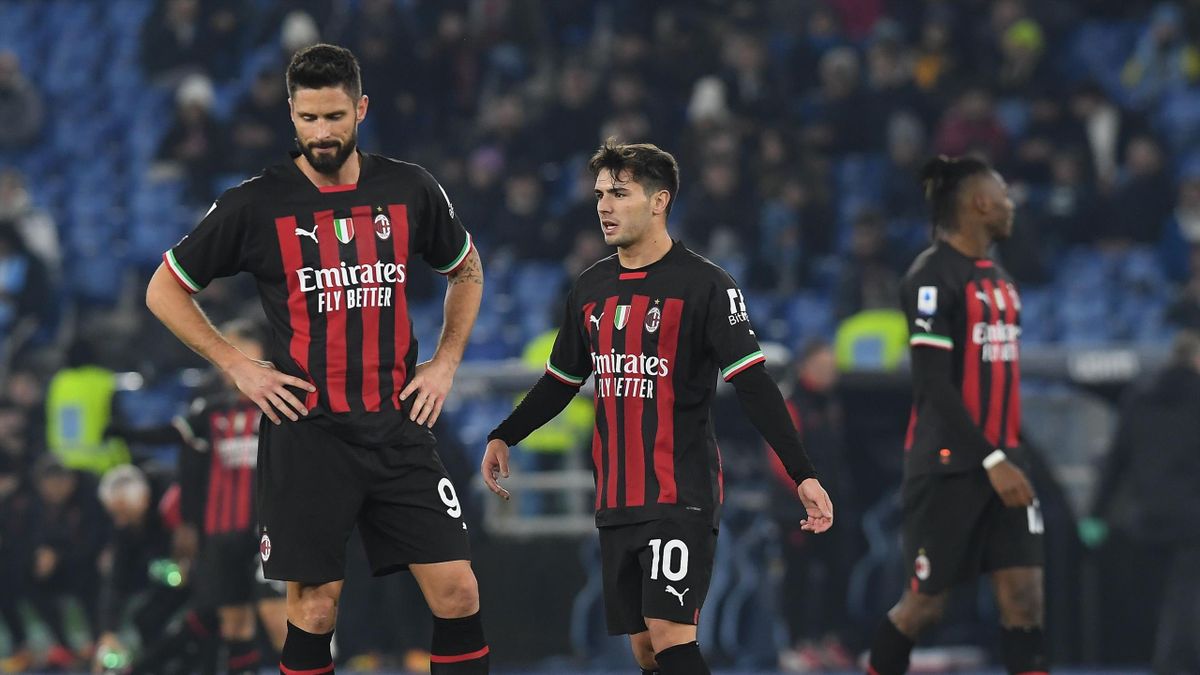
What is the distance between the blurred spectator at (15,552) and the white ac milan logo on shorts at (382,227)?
7452 millimetres

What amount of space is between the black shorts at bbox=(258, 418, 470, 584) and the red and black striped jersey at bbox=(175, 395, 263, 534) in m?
3.19

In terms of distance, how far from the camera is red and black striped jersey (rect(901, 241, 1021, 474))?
6.66 metres

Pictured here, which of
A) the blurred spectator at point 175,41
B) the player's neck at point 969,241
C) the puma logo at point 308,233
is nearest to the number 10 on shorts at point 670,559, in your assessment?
the puma logo at point 308,233

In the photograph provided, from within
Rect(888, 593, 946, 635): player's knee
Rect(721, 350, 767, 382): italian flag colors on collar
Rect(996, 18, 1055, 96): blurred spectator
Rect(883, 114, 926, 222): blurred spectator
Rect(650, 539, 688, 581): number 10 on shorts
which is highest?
Rect(996, 18, 1055, 96): blurred spectator

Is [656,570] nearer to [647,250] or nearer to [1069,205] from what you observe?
[647,250]

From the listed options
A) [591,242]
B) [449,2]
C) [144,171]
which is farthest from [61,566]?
[449,2]

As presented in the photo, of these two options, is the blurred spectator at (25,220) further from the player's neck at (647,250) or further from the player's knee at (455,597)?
the player's knee at (455,597)

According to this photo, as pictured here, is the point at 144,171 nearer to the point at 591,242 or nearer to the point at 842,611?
the point at 591,242

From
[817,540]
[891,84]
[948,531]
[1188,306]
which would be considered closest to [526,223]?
[891,84]

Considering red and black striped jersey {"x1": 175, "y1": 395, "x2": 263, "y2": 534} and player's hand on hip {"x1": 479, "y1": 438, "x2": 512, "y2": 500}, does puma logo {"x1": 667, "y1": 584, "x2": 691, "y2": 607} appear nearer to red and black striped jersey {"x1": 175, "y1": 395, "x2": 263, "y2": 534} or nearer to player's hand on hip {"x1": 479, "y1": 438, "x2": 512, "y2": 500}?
player's hand on hip {"x1": 479, "y1": 438, "x2": 512, "y2": 500}

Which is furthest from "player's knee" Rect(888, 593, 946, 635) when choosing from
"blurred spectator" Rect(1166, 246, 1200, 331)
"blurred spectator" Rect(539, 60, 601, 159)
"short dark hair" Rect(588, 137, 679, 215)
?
"blurred spectator" Rect(539, 60, 601, 159)

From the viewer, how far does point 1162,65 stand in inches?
605

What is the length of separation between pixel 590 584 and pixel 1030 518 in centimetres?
483

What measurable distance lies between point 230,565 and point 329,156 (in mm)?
3864
